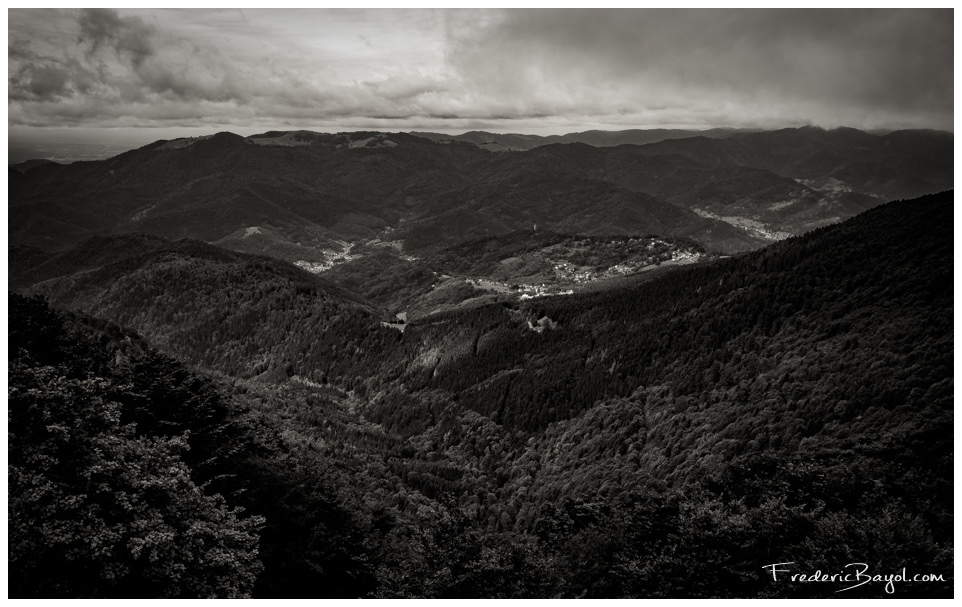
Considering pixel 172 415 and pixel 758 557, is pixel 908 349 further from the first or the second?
pixel 172 415

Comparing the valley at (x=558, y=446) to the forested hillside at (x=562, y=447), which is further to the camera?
the valley at (x=558, y=446)

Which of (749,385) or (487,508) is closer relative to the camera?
(487,508)

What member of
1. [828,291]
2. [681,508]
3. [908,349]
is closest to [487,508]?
[681,508]

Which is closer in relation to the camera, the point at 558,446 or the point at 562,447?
the point at 562,447

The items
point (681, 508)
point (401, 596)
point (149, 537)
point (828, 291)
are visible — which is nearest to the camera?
point (149, 537)

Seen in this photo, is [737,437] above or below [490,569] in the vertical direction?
below

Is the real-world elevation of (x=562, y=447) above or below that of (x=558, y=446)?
above

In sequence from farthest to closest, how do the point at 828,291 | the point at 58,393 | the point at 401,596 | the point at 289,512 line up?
the point at 828,291 → the point at 289,512 → the point at 401,596 → the point at 58,393

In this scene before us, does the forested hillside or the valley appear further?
the valley
